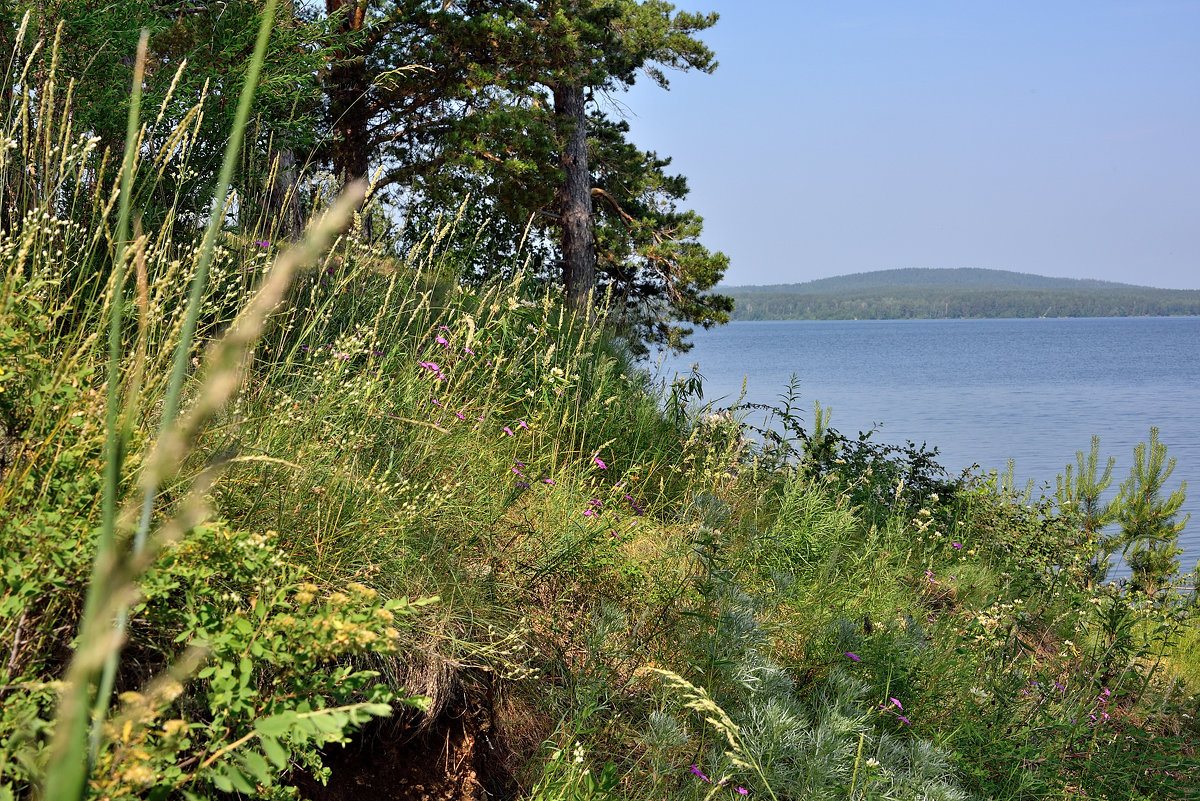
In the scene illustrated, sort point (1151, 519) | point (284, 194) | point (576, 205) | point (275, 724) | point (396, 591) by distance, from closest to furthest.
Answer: point (275, 724) → point (396, 591) → point (284, 194) → point (1151, 519) → point (576, 205)

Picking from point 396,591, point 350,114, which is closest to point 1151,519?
point 396,591

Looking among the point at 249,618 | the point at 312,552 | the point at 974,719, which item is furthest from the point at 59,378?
the point at 974,719

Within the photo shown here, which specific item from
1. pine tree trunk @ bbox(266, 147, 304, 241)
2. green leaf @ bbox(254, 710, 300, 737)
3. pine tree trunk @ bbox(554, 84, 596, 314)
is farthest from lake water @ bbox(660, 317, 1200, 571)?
green leaf @ bbox(254, 710, 300, 737)

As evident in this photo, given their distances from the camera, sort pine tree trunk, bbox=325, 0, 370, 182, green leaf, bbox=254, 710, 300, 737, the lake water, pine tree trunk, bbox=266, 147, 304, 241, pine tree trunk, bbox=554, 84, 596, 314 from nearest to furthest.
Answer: green leaf, bbox=254, 710, 300, 737 → pine tree trunk, bbox=266, 147, 304, 241 → pine tree trunk, bbox=325, 0, 370, 182 → pine tree trunk, bbox=554, 84, 596, 314 → the lake water

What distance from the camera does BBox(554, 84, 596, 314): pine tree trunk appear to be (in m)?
11.8

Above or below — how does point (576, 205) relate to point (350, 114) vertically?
below

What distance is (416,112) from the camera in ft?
34.2

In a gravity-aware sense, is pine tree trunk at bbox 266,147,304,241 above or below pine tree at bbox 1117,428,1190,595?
above

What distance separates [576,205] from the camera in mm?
12156

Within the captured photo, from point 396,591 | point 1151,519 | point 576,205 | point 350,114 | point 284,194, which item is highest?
point 350,114

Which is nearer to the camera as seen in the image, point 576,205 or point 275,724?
point 275,724

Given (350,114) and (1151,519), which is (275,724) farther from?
(1151,519)

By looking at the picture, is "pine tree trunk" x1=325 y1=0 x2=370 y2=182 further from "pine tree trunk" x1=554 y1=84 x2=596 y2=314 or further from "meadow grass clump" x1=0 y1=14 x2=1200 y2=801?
"meadow grass clump" x1=0 y1=14 x2=1200 y2=801

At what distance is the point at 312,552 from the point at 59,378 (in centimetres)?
84
